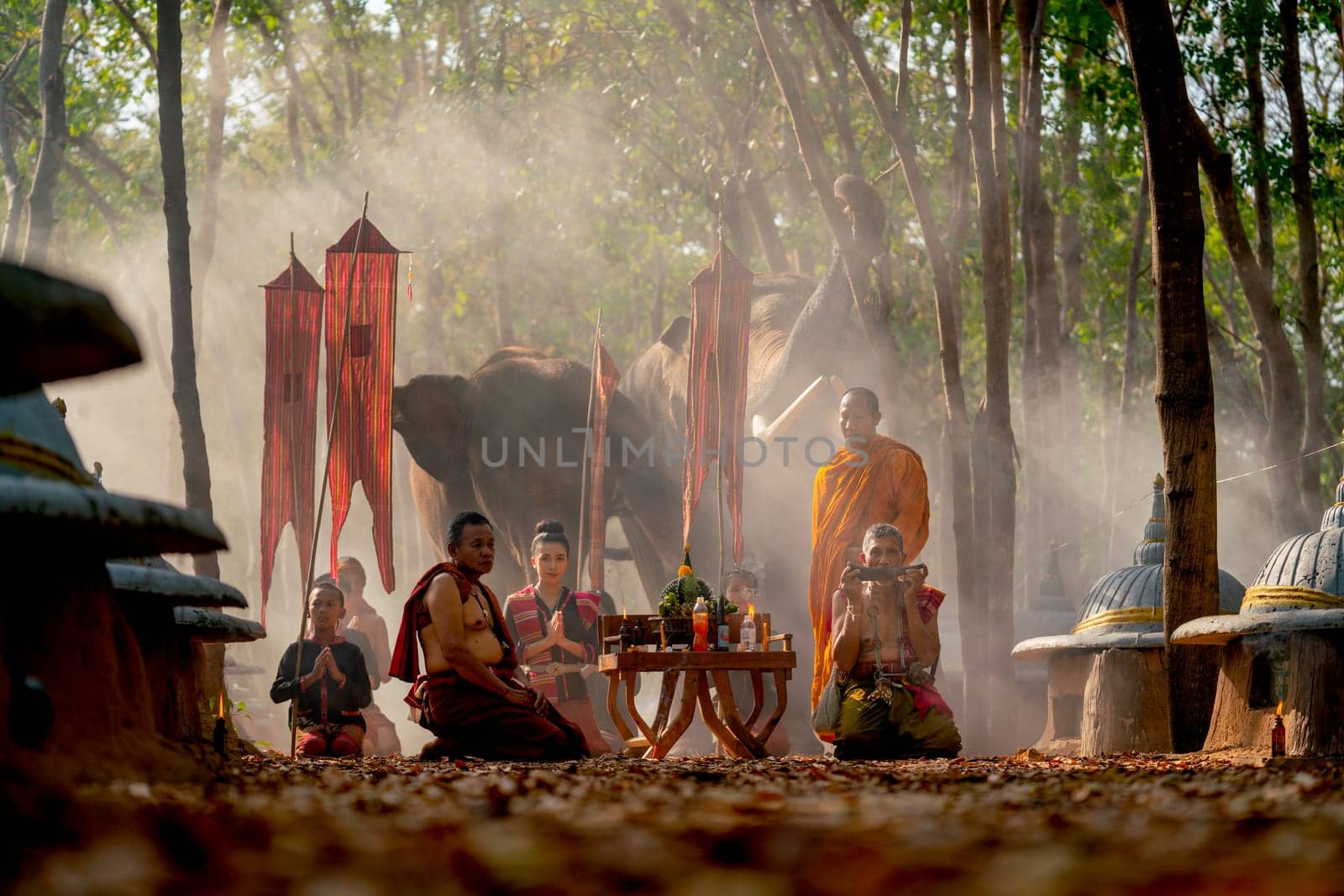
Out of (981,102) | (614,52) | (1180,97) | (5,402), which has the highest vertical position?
(614,52)

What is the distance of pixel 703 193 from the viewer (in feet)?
76.2

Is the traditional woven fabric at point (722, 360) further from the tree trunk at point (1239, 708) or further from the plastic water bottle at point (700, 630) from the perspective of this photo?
the tree trunk at point (1239, 708)

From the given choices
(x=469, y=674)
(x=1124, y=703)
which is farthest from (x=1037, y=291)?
(x=469, y=674)

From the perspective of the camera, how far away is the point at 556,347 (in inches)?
1265

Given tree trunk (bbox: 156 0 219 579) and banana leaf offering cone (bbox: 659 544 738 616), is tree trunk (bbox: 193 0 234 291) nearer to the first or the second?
tree trunk (bbox: 156 0 219 579)

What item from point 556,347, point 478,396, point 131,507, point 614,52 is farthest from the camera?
point 556,347

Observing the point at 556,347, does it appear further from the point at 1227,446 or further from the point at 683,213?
the point at 1227,446


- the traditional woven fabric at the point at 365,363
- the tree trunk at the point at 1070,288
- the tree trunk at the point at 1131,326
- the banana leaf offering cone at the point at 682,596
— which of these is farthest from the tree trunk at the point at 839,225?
the tree trunk at the point at 1070,288

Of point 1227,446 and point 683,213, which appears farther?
point 1227,446

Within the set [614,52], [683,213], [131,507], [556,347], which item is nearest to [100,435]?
[556,347]

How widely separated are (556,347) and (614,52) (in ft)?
32.3

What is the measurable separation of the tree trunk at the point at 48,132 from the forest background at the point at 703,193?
0.04m

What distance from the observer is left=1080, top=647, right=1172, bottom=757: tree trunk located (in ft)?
31.4

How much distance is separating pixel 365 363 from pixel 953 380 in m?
4.44
